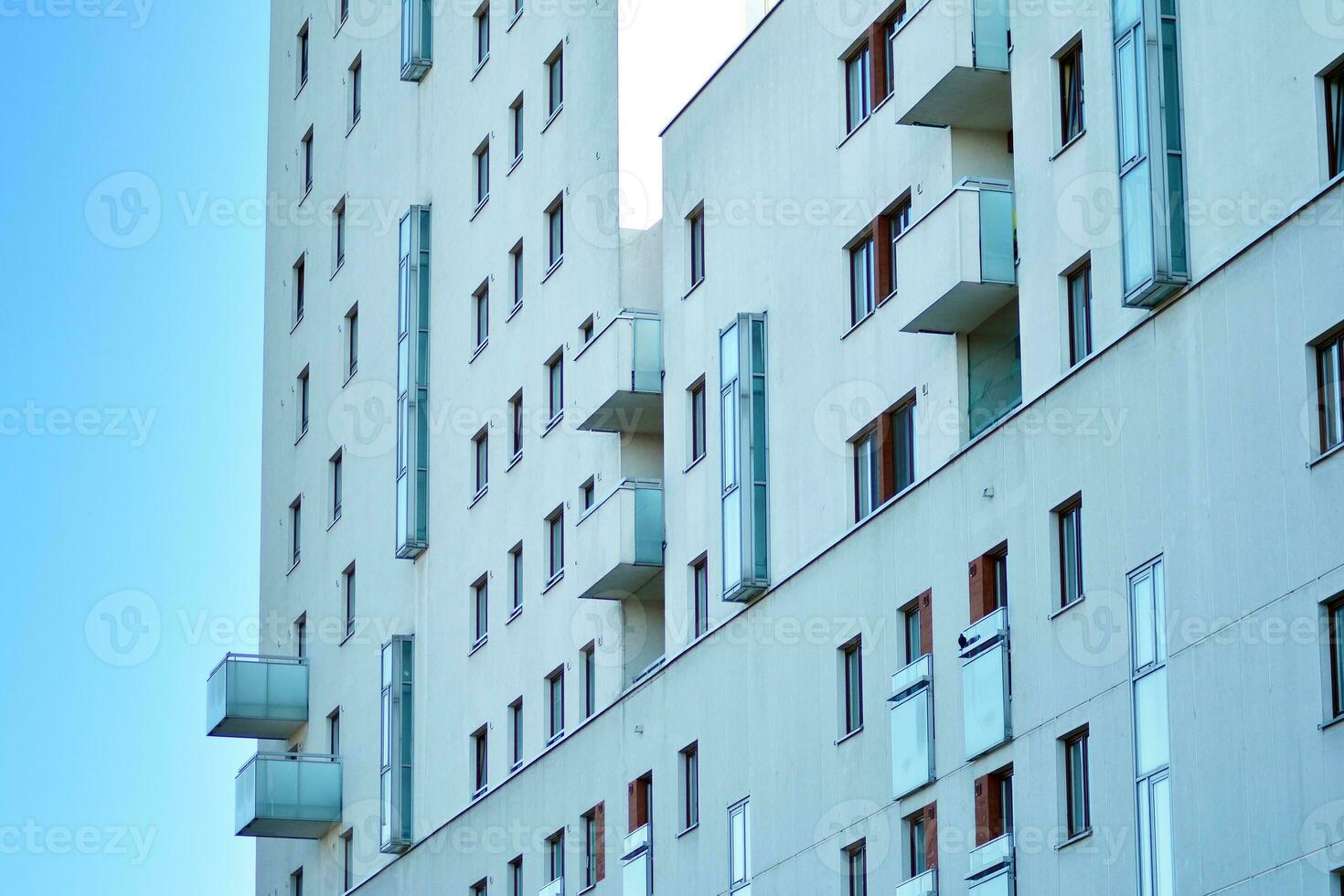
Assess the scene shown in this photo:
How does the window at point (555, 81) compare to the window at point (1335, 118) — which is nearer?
the window at point (1335, 118)

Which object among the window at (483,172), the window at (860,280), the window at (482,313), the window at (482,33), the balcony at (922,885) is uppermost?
the window at (482,33)

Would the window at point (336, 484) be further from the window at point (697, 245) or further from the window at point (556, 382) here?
the window at point (697, 245)

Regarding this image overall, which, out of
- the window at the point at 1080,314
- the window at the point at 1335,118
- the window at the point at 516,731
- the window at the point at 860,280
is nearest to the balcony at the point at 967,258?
the window at the point at 1080,314

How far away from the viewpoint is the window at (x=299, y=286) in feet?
225

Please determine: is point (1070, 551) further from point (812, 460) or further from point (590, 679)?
point (590, 679)

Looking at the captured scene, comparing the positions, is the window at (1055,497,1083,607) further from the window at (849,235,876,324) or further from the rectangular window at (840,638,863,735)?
the window at (849,235,876,324)

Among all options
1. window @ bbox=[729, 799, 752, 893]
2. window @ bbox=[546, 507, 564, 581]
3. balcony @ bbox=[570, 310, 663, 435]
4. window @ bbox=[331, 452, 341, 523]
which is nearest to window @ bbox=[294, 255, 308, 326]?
window @ bbox=[331, 452, 341, 523]

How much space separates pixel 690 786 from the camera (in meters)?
45.9

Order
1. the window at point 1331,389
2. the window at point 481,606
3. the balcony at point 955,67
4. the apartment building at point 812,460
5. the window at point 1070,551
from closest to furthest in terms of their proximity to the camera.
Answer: the window at point 1331,389
the apartment building at point 812,460
the window at point 1070,551
the balcony at point 955,67
the window at point 481,606

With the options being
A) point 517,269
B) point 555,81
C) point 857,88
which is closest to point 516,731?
point 517,269

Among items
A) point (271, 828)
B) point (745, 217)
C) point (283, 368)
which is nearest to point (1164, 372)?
point (745, 217)

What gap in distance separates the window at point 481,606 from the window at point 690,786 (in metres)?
9.79

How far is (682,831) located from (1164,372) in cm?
1483


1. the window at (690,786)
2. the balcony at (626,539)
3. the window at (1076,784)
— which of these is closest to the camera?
the window at (1076,784)
